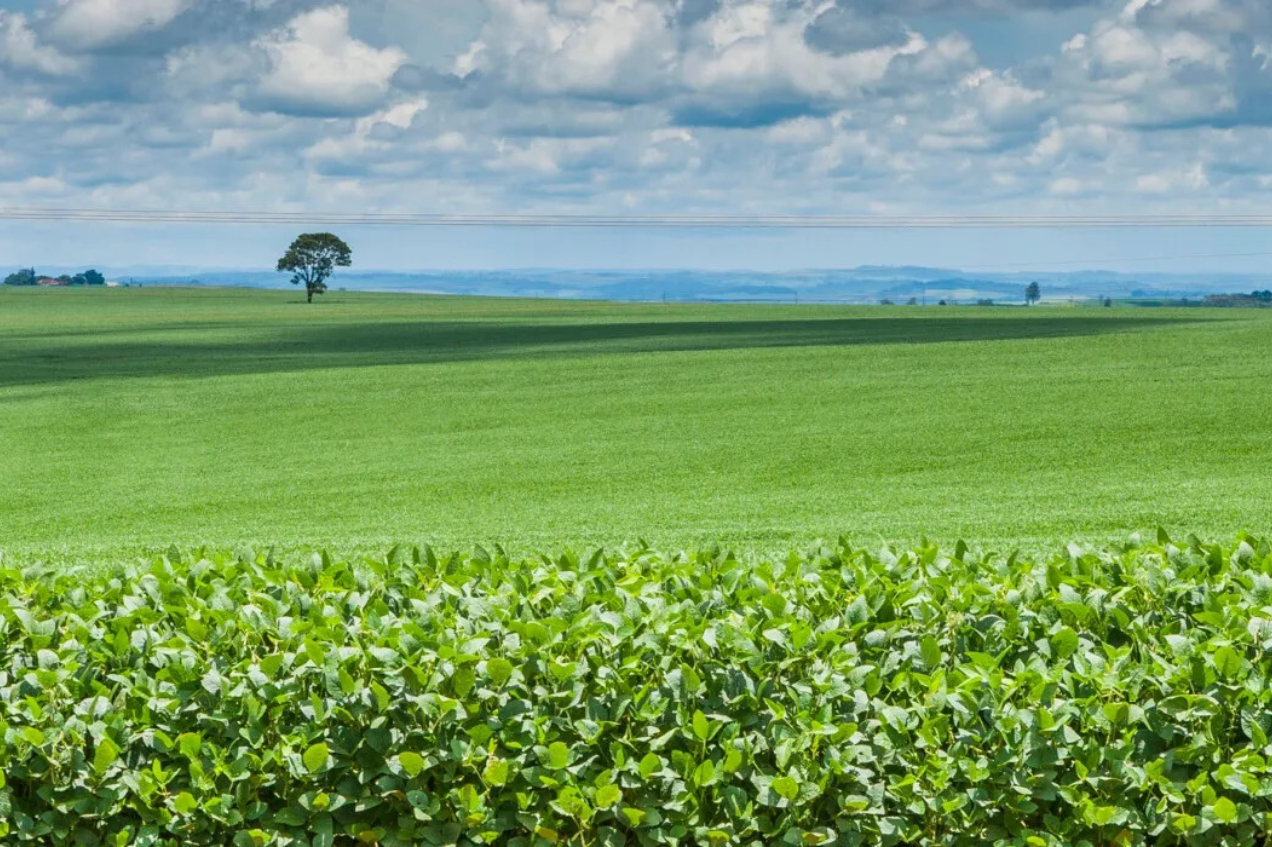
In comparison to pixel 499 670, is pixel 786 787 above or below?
below

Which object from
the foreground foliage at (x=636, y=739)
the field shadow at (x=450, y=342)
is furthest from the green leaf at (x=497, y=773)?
the field shadow at (x=450, y=342)

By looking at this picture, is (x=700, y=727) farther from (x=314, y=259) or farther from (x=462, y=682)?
(x=314, y=259)

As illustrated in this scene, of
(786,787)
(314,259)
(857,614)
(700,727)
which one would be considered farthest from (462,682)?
(314,259)

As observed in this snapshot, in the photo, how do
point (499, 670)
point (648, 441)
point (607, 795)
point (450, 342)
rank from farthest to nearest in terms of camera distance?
point (450, 342)
point (648, 441)
point (499, 670)
point (607, 795)

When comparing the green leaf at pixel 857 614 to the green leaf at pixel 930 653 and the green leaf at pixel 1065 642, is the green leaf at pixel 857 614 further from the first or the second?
the green leaf at pixel 1065 642

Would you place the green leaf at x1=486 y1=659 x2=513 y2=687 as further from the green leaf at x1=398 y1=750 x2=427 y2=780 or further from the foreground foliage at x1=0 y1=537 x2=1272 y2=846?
the green leaf at x1=398 y1=750 x2=427 y2=780

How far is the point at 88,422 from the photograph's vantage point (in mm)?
27141

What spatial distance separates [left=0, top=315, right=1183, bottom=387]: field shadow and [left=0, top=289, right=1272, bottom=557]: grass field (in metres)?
0.38

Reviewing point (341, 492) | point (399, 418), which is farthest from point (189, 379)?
point (341, 492)

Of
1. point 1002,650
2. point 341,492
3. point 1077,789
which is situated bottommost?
point 341,492

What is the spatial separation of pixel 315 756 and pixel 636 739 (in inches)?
34.2

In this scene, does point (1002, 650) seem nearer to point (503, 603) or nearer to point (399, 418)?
point (503, 603)

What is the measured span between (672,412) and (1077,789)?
73.2 feet

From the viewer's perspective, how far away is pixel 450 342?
5012 cm
